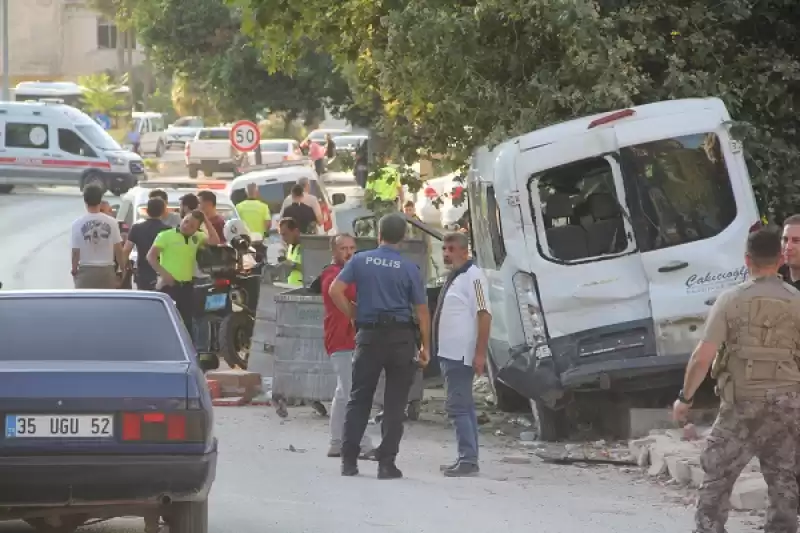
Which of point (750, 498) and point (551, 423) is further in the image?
point (551, 423)

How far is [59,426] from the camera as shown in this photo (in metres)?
8.12

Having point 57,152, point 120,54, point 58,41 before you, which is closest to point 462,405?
point 57,152

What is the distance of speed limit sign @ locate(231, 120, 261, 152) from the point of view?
3547 centimetres

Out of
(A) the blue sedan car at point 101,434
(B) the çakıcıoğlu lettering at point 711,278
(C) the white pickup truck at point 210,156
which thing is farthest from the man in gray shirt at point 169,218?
(C) the white pickup truck at point 210,156

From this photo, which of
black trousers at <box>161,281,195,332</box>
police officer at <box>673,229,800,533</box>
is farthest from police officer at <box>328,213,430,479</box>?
black trousers at <box>161,281,195,332</box>

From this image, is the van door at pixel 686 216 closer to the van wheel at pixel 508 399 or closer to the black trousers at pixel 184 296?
the van wheel at pixel 508 399

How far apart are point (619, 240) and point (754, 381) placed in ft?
16.7

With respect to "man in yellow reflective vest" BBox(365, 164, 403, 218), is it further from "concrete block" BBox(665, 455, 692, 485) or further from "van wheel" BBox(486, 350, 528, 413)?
"concrete block" BBox(665, 455, 692, 485)

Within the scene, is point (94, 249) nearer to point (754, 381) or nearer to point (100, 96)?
point (754, 381)

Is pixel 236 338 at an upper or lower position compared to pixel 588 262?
lower

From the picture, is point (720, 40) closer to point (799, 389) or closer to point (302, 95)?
point (799, 389)

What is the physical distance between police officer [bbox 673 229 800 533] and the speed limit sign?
89.7 feet

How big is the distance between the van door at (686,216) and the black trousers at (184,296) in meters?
5.42

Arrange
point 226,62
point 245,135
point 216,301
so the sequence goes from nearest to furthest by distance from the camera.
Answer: point 216,301 → point 245,135 → point 226,62
